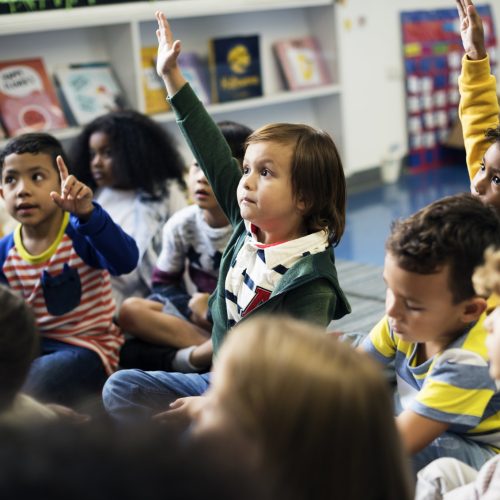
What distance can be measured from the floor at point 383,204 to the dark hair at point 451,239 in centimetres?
191

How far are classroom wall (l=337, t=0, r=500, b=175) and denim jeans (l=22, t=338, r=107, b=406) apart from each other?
9.58 feet

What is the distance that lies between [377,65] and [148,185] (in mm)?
2631

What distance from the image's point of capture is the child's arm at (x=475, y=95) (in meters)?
1.71

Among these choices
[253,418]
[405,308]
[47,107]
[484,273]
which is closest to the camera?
[253,418]

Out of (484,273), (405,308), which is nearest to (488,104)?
(405,308)

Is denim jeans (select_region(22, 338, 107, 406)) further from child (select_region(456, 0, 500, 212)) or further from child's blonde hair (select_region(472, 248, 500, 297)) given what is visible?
child's blonde hair (select_region(472, 248, 500, 297))

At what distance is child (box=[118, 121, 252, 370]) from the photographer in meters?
2.05

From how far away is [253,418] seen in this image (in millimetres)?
689

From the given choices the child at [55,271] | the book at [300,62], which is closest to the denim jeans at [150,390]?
the child at [55,271]

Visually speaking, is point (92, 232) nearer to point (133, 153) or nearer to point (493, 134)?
point (133, 153)

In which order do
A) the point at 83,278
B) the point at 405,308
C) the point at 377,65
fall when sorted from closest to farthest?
the point at 405,308 < the point at 83,278 < the point at 377,65

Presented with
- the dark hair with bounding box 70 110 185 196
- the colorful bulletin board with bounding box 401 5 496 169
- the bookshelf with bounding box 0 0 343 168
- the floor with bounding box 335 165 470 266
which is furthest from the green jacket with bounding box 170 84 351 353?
the colorful bulletin board with bounding box 401 5 496 169

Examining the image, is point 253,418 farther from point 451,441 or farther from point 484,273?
point 451,441

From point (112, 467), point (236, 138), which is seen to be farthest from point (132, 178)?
point (112, 467)
